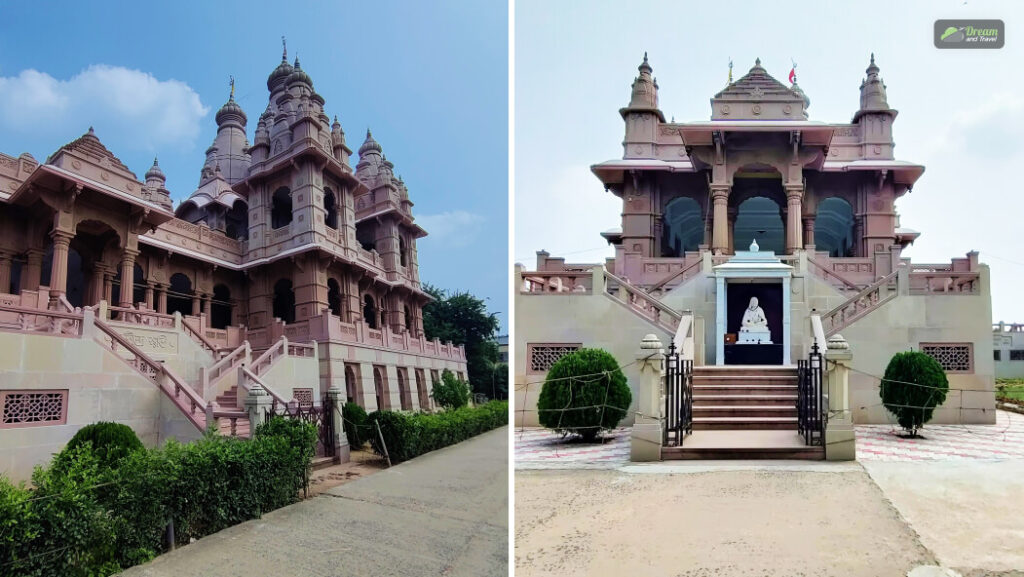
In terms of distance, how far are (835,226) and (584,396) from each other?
17.3m

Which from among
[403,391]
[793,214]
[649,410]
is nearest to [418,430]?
[649,410]

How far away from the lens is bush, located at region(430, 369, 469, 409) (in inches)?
686

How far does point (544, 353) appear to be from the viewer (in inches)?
429

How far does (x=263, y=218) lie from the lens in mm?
16828

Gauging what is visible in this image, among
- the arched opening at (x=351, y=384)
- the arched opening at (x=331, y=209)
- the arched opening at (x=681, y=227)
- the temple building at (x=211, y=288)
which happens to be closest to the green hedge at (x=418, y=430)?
the temple building at (x=211, y=288)

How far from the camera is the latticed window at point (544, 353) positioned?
428 inches

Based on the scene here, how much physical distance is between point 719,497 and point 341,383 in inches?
419

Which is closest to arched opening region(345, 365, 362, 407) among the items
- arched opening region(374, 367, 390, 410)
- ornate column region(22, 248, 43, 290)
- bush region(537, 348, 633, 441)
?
arched opening region(374, 367, 390, 410)

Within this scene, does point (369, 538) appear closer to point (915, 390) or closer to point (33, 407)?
point (33, 407)

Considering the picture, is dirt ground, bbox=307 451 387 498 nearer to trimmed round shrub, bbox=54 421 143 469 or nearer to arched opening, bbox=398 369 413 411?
trimmed round shrub, bbox=54 421 143 469

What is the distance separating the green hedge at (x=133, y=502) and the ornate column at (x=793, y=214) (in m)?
13.0

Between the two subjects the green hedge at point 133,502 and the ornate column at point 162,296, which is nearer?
the green hedge at point 133,502

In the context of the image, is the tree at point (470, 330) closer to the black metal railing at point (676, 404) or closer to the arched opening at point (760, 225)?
the arched opening at point (760, 225)

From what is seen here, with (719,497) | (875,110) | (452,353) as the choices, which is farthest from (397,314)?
(719,497)
